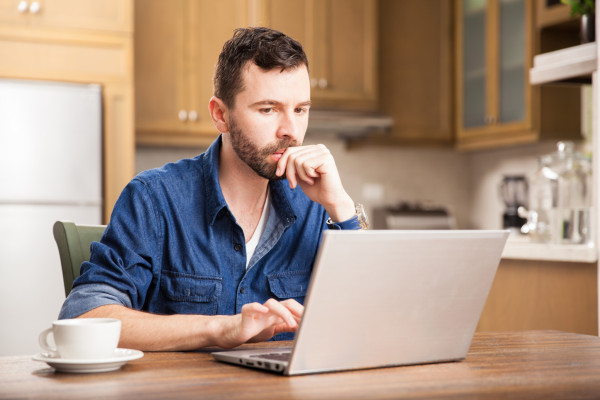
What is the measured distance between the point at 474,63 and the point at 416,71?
0.35m

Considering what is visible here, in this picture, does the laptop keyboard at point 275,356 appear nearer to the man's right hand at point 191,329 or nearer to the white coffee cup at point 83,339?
the man's right hand at point 191,329

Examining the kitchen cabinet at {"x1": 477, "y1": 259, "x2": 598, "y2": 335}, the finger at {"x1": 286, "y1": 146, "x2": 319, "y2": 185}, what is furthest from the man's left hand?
the kitchen cabinet at {"x1": 477, "y1": 259, "x2": 598, "y2": 335}

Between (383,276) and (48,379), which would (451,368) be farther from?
(48,379)

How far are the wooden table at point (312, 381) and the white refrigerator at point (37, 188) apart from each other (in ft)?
7.47

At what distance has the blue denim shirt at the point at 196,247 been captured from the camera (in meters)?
1.54

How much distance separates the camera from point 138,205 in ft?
5.15

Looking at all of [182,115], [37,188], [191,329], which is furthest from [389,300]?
[182,115]

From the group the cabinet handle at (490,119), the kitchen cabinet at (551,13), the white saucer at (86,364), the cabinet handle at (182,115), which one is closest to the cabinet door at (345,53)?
the cabinet handle at (490,119)

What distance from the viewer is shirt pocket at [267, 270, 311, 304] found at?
1.64 m

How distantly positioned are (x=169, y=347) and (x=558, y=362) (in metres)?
0.60

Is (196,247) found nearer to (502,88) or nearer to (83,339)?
(83,339)

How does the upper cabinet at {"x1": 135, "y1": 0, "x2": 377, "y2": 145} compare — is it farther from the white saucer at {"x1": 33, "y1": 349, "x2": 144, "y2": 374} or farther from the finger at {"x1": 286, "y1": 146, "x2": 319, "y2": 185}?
the white saucer at {"x1": 33, "y1": 349, "x2": 144, "y2": 374}

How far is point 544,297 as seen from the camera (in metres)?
2.58

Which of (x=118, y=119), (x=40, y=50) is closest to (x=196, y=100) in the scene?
(x=118, y=119)
